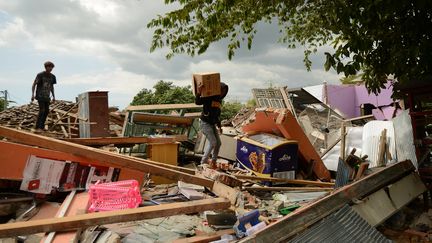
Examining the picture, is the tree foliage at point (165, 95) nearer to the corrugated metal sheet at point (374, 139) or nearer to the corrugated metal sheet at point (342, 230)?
the corrugated metal sheet at point (374, 139)

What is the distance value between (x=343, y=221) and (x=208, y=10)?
2694mm

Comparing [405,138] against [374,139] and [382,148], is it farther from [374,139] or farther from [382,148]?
[374,139]

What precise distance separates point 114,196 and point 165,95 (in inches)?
795

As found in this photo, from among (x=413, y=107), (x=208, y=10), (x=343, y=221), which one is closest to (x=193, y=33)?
(x=208, y=10)

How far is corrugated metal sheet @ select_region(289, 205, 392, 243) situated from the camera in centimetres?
308

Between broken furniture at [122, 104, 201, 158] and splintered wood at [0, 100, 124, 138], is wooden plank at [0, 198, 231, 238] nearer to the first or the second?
A: broken furniture at [122, 104, 201, 158]

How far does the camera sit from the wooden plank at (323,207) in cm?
285

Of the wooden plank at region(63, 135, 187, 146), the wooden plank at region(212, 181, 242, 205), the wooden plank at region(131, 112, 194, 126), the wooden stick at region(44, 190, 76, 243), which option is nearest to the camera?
the wooden stick at region(44, 190, 76, 243)

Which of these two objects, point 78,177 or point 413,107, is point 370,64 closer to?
point 413,107

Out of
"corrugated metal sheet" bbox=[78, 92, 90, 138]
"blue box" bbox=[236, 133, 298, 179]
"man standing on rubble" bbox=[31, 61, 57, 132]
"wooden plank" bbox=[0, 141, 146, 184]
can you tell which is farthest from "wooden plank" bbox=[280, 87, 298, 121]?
"wooden plank" bbox=[0, 141, 146, 184]

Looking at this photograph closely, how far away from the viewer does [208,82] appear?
6.71 meters

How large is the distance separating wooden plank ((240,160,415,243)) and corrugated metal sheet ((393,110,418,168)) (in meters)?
0.63

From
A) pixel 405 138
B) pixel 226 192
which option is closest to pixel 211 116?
pixel 226 192

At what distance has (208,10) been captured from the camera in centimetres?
417
